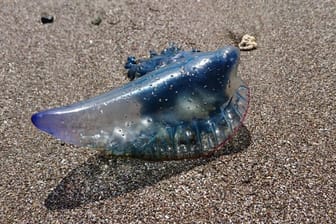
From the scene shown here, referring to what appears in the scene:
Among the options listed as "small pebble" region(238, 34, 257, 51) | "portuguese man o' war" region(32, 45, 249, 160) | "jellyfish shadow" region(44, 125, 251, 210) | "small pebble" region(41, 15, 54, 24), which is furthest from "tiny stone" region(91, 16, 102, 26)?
"jellyfish shadow" region(44, 125, 251, 210)

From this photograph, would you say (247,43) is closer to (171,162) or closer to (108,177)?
(171,162)

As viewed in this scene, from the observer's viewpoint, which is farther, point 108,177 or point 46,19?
point 46,19

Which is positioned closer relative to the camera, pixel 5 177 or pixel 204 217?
pixel 204 217

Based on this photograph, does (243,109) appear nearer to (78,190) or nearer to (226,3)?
(78,190)

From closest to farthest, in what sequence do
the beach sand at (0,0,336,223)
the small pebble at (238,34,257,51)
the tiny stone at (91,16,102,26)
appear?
1. the beach sand at (0,0,336,223)
2. the small pebble at (238,34,257,51)
3. the tiny stone at (91,16,102,26)

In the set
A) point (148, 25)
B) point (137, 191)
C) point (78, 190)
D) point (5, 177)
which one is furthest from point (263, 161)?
point (148, 25)

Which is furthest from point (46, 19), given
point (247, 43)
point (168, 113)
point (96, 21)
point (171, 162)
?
point (171, 162)

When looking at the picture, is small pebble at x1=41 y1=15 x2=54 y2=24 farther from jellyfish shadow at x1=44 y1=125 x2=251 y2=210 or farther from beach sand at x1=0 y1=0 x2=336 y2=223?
jellyfish shadow at x1=44 y1=125 x2=251 y2=210
